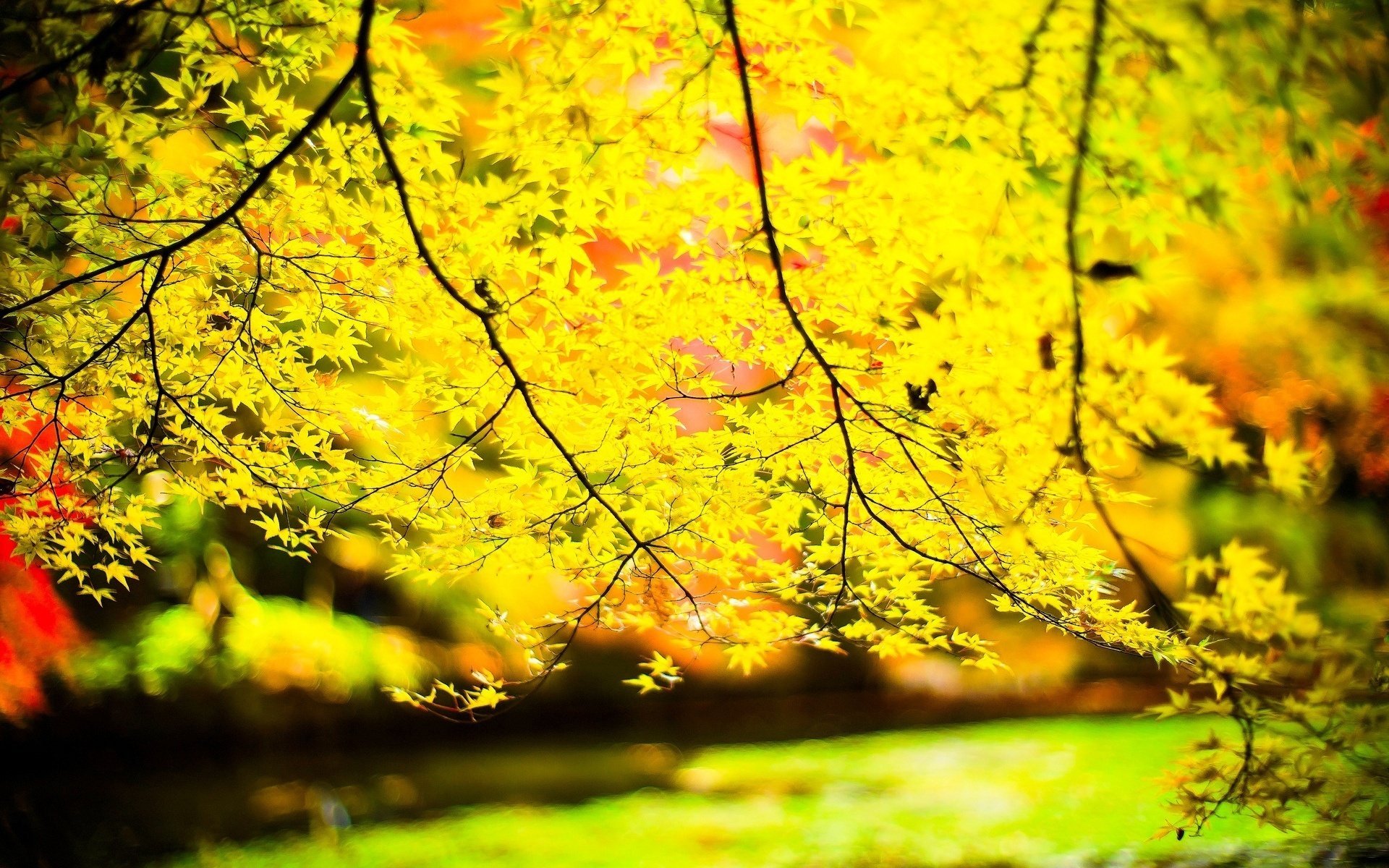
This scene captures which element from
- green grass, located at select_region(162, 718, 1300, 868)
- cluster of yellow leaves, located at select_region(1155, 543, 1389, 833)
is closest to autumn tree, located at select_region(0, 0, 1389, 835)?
cluster of yellow leaves, located at select_region(1155, 543, 1389, 833)

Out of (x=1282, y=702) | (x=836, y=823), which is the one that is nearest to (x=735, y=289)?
(x=1282, y=702)

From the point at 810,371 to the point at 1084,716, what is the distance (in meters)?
4.29

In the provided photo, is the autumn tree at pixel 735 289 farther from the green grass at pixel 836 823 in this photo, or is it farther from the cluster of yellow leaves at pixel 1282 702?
the green grass at pixel 836 823

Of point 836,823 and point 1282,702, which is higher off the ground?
point 1282,702

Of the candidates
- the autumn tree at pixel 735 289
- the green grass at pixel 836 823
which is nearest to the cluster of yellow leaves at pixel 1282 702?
the autumn tree at pixel 735 289

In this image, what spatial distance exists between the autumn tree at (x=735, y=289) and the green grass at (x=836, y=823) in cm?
154

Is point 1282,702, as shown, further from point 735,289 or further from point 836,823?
point 836,823

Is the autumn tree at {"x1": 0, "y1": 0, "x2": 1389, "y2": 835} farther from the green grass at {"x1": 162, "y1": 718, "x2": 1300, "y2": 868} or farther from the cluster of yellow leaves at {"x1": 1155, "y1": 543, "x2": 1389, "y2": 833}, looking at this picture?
the green grass at {"x1": 162, "y1": 718, "x2": 1300, "y2": 868}

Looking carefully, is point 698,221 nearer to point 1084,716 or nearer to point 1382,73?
point 1382,73

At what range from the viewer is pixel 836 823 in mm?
3172

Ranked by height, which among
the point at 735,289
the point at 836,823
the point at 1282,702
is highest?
the point at 735,289

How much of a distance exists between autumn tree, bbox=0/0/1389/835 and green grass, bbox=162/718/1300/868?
1536 mm

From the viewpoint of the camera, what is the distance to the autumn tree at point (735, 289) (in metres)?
1.03

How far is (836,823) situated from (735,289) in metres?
2.64
